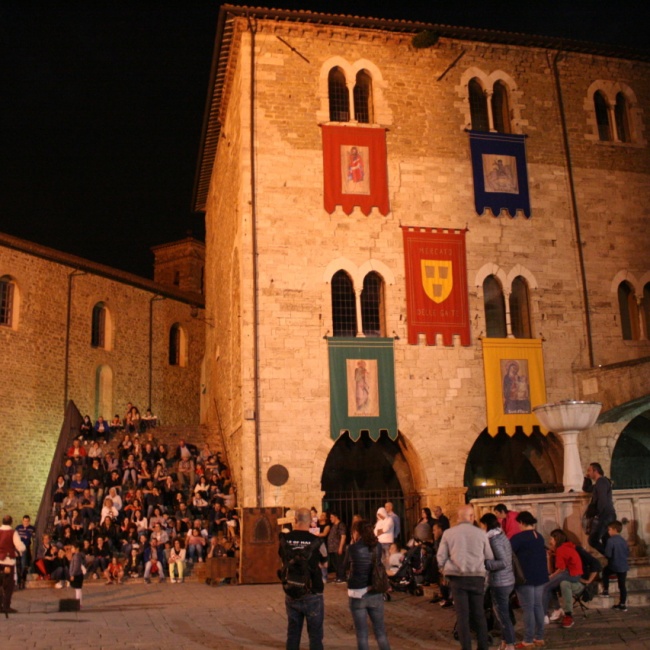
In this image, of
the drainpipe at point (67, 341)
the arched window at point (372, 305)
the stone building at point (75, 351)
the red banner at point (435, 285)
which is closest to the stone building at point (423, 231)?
the arched window at point (372, 305)

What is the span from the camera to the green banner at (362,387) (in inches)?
795

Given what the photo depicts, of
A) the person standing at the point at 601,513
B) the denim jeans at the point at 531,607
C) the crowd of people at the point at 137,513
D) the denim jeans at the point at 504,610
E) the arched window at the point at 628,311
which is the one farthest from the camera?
the arched window at the point at 628,311

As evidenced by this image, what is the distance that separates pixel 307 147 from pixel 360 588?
14.8 meters

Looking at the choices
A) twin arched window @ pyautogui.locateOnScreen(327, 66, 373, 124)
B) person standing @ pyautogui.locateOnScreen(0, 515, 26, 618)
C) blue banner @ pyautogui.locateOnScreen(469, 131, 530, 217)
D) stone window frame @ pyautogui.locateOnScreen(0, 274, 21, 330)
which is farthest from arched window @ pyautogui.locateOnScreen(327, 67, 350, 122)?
stone window frame @ pyautogui.locateOnScreen(0, 274, 21, 330)

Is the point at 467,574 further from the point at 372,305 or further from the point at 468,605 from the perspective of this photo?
the point at 372,305

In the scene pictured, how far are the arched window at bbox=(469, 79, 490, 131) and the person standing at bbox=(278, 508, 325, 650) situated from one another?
17.0 meters

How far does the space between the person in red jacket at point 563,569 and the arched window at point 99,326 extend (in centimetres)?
2555

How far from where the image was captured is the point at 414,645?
10273 mm

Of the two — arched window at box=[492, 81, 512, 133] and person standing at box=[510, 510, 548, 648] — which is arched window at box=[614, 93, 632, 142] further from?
person standing at box=[510, 510, 548, 648]

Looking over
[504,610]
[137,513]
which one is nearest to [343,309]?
[137,513]

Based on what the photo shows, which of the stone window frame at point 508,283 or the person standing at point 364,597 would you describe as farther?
the stone window frame at point 508,283

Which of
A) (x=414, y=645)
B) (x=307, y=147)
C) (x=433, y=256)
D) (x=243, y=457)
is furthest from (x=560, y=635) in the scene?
(x=307, y=147)

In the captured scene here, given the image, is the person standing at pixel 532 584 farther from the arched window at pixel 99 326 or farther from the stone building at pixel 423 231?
the arched window at pixel 99 326

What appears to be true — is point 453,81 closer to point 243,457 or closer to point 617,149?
point 617,149
